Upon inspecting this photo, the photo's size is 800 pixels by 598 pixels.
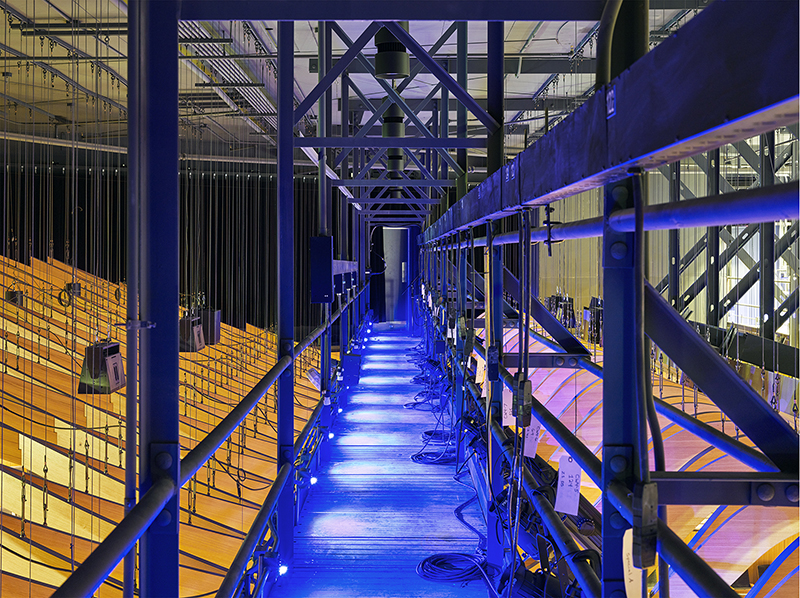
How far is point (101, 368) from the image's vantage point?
4500 millimetres

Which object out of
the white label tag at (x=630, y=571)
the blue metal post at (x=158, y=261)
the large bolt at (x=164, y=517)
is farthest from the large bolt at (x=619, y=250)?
the large bolt at (x=164, y=517)

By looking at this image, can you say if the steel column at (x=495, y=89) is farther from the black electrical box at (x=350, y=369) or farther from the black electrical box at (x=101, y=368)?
Result: the black electrical box at (x=350, y=369)

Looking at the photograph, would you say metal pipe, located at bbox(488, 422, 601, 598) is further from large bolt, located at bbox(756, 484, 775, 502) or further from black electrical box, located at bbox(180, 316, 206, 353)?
black electrical box, located at bbox(180, 316, 206, 353)

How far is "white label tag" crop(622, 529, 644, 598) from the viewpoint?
4.83 feet

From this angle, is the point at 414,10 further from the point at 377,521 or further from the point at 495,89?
the point at 377,521

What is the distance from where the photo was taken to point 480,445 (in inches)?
174

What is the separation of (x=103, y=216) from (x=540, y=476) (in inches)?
502

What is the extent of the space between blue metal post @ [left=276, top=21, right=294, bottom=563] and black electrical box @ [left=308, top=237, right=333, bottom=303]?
1109 mm

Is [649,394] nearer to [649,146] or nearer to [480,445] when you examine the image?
[649,146]

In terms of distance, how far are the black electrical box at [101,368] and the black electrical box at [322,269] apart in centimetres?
142

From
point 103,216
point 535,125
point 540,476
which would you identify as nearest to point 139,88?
point 540,476

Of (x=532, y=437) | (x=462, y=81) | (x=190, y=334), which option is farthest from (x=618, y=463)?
(x=190, y=334)

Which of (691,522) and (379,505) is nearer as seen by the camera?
(691,522)

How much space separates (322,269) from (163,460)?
133 inches
